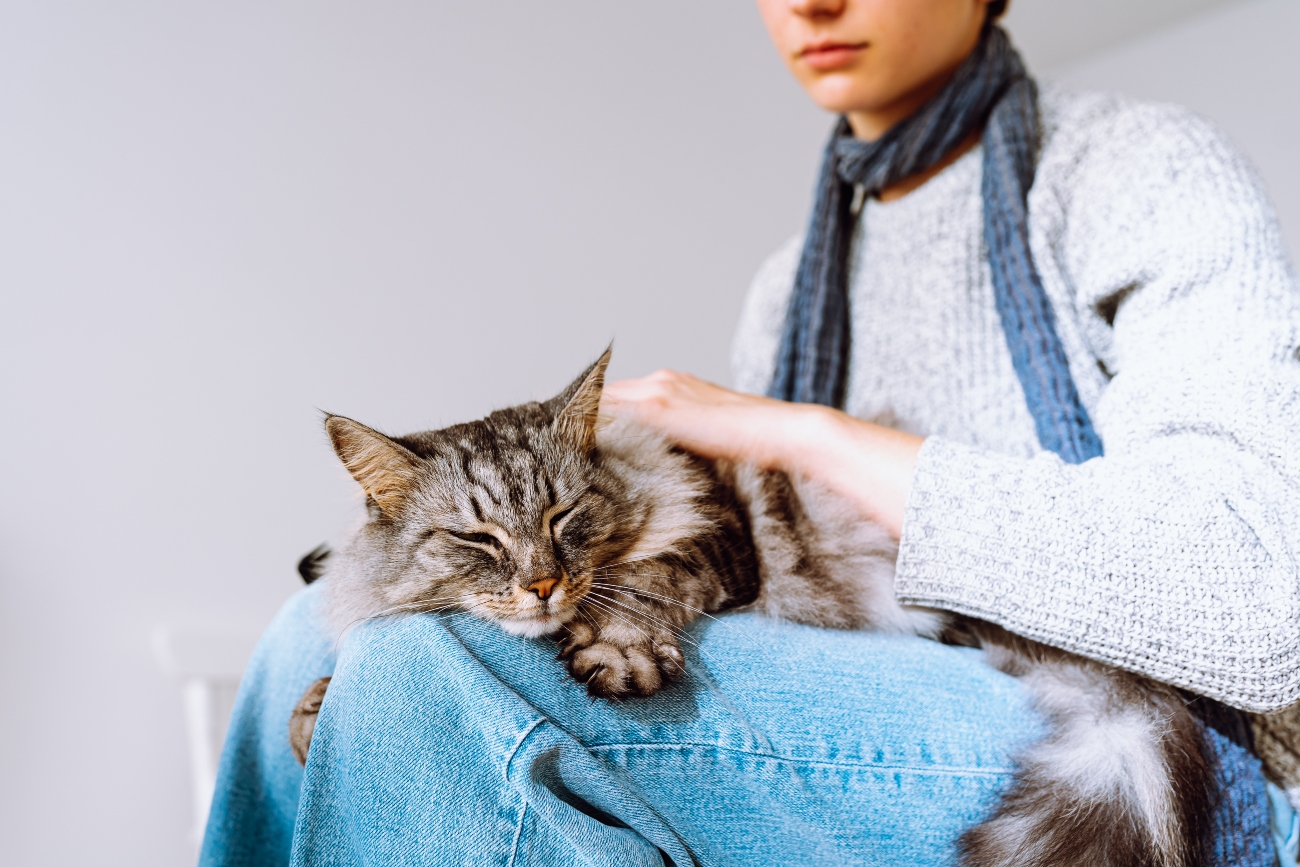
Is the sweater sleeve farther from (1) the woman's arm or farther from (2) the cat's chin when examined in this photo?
(2) the cat's chin

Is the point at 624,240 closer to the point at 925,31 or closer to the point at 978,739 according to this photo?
the point at 925,31

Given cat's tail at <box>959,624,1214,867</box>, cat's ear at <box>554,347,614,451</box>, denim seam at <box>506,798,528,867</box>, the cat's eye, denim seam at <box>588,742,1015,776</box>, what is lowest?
cat's tail at <box>959,624,1214,867</box>

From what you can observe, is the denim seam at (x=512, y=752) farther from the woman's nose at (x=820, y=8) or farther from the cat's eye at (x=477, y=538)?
the woman's nose at (x=820, y=8)

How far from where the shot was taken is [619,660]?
872 mm

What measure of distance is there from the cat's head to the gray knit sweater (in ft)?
1.30

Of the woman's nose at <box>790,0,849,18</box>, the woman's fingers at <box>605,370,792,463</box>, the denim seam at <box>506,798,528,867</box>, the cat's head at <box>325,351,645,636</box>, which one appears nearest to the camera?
the denim seam at <box>506,798,528,867</box>

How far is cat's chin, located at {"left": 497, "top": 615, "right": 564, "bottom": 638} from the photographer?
3.07ft

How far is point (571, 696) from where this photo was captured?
0.85m

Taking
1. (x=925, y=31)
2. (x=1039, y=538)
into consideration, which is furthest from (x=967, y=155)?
(x=1039, y=538)

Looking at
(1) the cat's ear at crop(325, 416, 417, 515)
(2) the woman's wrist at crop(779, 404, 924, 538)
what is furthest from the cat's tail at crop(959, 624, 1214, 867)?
(1) the cat's ear at crop(325, 416, 417, 515)

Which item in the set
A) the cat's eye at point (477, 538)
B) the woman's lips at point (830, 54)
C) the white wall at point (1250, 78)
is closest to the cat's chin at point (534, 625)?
the cat's eye at point (477, 538)

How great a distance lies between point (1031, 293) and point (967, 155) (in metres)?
0.41

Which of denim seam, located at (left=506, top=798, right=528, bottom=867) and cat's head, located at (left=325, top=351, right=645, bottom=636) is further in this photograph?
cat's head, located at (left=325, top=351, right=645, bottom=636)

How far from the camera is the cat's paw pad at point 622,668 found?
854 millimetres
